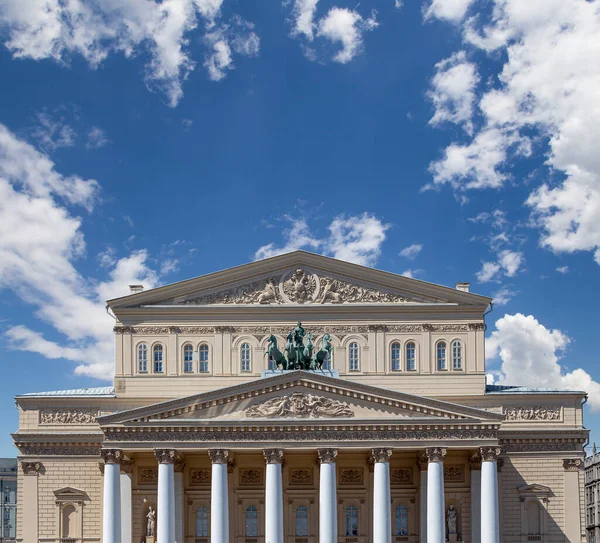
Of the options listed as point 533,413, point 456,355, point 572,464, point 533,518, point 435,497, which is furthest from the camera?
point 456,355

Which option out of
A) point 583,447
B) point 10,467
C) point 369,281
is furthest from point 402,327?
point 10,467

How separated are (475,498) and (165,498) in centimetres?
1646

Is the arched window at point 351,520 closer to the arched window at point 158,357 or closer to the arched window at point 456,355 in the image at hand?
the arched window at point 456,355

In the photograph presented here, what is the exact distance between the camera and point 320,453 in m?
50.1

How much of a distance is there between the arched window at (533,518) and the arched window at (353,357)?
477 inches

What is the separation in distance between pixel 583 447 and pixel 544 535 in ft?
17.4

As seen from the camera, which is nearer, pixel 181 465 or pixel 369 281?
pixel 181 465

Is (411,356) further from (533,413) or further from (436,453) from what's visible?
(436,453)

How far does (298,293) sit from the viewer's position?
57.4 metres

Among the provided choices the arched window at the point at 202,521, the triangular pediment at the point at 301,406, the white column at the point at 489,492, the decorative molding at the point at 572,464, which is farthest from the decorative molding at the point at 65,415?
the decorative molding at the point at 572,464

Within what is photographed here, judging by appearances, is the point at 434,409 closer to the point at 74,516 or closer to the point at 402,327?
the point at 402,327

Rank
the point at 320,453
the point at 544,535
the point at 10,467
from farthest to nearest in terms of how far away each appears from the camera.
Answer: the point at 10,467 → the point at 544,535 → the point at 320,453

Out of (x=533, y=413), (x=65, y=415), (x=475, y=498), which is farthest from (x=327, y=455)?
(x=65, y=415)

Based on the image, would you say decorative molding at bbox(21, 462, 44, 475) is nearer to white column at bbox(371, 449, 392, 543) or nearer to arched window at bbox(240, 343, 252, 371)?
arched window at bbox(240, 343, 252, 371)
